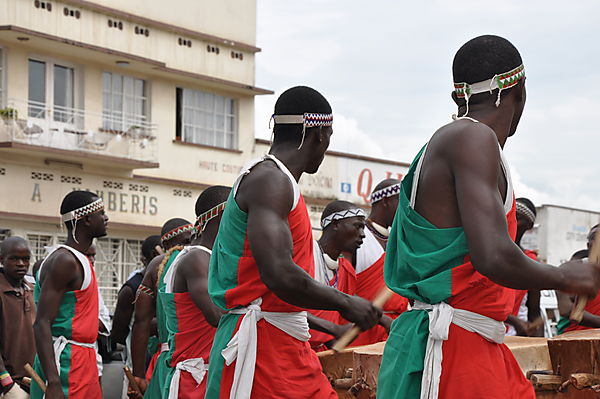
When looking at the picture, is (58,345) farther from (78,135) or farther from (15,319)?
Result: (78,135)

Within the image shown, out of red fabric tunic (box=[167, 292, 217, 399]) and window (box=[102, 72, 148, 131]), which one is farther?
window (box=[102, 72, 148, 131])

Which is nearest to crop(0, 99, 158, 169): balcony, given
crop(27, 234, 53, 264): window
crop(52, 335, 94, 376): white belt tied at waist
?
crop(27, 234, 53, 264): window

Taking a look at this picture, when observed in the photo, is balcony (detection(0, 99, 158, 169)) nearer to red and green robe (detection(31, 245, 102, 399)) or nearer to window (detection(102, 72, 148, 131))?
window (detection(102, 72, 148, 131))

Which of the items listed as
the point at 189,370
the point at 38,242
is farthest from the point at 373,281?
the point at 38,242

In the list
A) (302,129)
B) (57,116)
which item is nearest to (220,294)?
(302,129)

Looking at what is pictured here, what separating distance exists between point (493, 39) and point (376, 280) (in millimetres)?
4849

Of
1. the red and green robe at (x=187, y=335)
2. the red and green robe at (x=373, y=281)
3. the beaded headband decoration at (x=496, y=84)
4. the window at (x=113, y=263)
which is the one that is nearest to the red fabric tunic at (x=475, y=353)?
the beaded headband decoration at (x=496, y=84)

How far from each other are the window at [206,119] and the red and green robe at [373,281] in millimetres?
20407

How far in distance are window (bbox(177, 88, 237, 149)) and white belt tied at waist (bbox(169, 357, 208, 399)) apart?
22439 mm

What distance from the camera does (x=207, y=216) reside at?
722 cm

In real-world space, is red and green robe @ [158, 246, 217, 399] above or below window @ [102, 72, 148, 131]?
below

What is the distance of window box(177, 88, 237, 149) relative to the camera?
2922 centimetres

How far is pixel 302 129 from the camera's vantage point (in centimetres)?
535

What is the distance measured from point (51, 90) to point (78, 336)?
17.9 m
